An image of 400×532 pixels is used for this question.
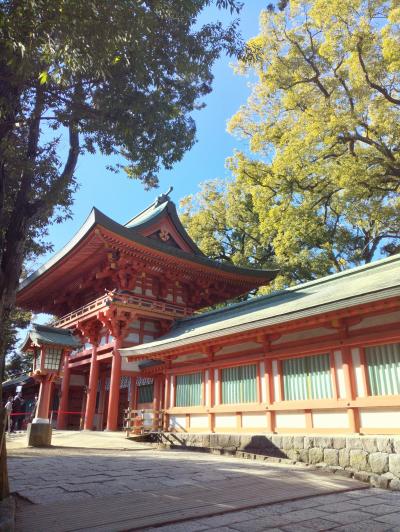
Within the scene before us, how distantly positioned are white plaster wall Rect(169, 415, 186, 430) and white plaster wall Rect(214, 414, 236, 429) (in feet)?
5.05

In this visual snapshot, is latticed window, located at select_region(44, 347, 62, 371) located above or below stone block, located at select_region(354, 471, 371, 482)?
above

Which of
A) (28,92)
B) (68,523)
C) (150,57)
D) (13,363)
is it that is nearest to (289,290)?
(150,57)

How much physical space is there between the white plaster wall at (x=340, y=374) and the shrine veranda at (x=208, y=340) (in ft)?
0.07

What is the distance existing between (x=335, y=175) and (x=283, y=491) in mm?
15687

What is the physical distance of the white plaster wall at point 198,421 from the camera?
1210 cm

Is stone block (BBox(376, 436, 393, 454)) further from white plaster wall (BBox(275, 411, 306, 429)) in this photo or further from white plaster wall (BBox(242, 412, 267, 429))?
white plaster wall (BBox(242, 412, 267, 429))

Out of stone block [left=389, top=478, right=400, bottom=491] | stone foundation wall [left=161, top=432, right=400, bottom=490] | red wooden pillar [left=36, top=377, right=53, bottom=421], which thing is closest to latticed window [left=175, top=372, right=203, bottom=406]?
stone foundation wall [left=161, top=432, right=400, bottom=490]

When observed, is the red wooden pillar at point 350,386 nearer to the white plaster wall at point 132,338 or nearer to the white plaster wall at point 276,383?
the white plaster wall at point 276,383

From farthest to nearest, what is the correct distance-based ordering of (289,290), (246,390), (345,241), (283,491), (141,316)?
(345,241) → (141,316) → (289,290) → (246,390) → (283,491)

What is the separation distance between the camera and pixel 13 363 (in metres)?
37.6

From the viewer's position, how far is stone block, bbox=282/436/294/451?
363 inches

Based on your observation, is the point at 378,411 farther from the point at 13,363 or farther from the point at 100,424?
the point at 13,363

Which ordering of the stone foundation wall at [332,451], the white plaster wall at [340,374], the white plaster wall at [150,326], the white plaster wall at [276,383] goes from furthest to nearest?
the white plaster wall at [150,326] → the white plaster wall at [276,383] → the white plaster wall at [340,374] → the stone foundation wall at [332,451]

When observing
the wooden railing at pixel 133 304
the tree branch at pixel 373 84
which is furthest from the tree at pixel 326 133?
the wooden railing at pixel 133 304
